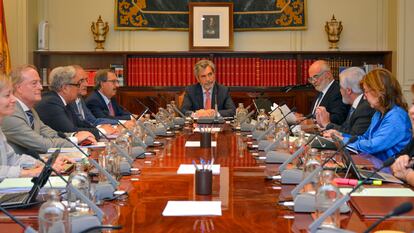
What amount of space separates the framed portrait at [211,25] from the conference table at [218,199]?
4240 mm

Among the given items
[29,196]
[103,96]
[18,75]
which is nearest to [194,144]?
[18,75]

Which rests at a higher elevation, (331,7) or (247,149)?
(331,7)

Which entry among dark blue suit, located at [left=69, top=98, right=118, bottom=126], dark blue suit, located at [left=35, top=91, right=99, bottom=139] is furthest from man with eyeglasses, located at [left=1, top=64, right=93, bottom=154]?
dark blue suit, located at [left=69, top=98, right=118, bottom=126]

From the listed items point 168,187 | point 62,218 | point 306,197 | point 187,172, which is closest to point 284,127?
point 187,172

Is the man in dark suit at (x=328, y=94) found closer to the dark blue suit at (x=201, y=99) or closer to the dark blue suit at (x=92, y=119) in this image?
the dark blue suit at (x=201, y=99)

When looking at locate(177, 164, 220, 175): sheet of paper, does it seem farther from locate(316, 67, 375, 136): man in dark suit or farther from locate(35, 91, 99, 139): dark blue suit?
locate(35, 91, 99, 139): dark blue suit

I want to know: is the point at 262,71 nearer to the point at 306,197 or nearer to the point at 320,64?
the point at 320,64

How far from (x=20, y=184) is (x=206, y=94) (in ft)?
13.8

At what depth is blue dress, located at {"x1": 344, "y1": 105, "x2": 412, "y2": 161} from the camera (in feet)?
12.1

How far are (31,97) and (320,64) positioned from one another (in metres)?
3.04

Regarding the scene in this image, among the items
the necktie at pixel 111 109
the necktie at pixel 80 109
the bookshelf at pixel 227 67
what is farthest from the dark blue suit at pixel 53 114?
the bookshelf at pixel 227 67

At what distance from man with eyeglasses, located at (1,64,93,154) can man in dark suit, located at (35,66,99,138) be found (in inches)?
15.5

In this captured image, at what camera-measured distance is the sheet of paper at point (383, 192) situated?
2.34 meters

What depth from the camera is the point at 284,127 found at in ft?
12.4
